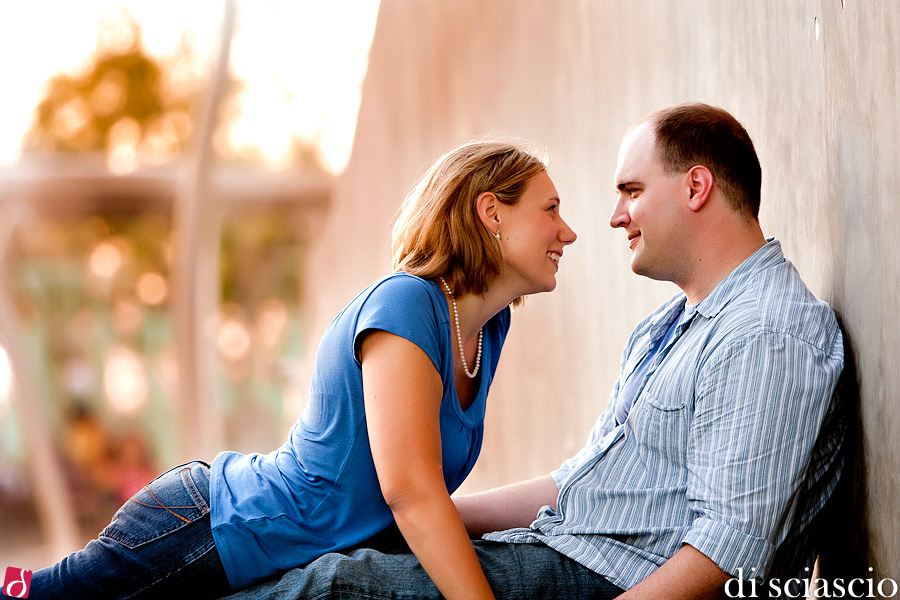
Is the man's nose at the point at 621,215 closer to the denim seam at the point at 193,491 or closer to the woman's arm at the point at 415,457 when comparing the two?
the woman's arm at the point at 415,457

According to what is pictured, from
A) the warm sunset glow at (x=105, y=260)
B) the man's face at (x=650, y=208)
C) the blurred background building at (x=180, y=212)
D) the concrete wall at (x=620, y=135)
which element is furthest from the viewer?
the warm sunset glow at (x=105, y=260)

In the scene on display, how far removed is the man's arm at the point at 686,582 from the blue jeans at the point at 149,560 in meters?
0.67

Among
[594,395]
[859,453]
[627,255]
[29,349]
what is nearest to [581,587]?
[859,453]

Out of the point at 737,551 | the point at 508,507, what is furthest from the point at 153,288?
the point at 737,551

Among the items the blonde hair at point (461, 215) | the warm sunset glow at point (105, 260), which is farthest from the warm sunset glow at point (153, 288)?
the blonde hair at point (461, 215)

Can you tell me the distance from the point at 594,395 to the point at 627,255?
0.55 meters

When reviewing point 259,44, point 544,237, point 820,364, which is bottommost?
point 820,364

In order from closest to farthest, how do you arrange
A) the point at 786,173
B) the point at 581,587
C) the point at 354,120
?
the point at 581,587, the point at 786,173, the point at 354,120

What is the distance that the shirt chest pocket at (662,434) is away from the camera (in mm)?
1456

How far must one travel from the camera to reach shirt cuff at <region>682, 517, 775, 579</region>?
132 cm

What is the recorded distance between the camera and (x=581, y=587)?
4.87ft

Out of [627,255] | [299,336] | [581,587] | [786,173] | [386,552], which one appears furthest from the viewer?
[299,336]

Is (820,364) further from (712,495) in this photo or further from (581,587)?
(581,587)

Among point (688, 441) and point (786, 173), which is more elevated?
point (786, 173)
